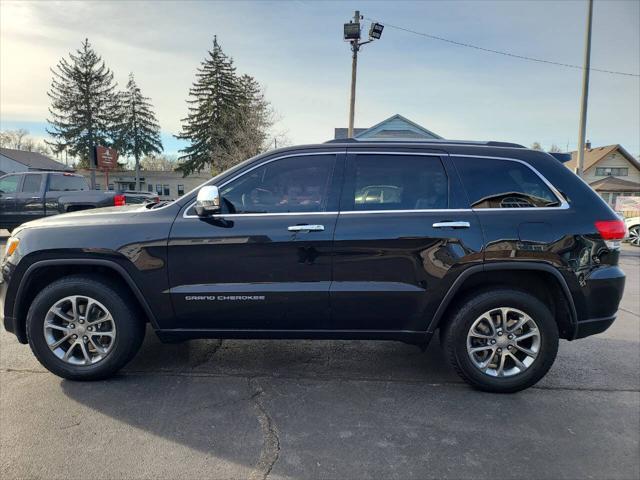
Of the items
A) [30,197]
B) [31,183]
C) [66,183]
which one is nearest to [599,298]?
[66,183]

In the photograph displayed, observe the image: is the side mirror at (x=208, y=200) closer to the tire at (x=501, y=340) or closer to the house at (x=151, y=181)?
the tire at (x=501, y=340)

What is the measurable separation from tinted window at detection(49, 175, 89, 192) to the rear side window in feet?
37.6

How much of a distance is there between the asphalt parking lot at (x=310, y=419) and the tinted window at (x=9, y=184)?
9.45 meters

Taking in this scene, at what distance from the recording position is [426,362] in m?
4.03

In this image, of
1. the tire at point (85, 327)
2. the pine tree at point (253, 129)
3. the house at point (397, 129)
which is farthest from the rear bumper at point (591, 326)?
the pine tree at point (253, 129)

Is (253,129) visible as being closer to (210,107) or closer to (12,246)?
(210,107)

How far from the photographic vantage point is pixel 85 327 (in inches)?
135

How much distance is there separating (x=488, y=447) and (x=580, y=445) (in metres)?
0.61

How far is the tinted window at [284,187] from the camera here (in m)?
3.40

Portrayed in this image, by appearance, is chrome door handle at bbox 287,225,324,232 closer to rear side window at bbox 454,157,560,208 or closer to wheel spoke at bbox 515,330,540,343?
rear side window at bbox 454,157,560,208

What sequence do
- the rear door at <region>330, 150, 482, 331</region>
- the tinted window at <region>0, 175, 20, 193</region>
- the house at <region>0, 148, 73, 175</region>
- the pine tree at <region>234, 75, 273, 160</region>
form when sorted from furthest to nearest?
the house at <region>0, 148, 73, 175</region>, the pine tree at <region>234, 75, 273, 160</region>, the tinted window at <region>0, 175, 20, 193</region>, the rear door at <region>330, 150, 482, 331</region>

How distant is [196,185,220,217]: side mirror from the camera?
315 cm

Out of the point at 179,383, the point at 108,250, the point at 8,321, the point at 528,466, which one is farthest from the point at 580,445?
the point at 8,321

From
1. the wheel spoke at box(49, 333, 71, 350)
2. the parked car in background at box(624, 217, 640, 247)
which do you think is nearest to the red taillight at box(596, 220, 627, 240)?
the wheel spoke at box(49, 333, 71, 350)
